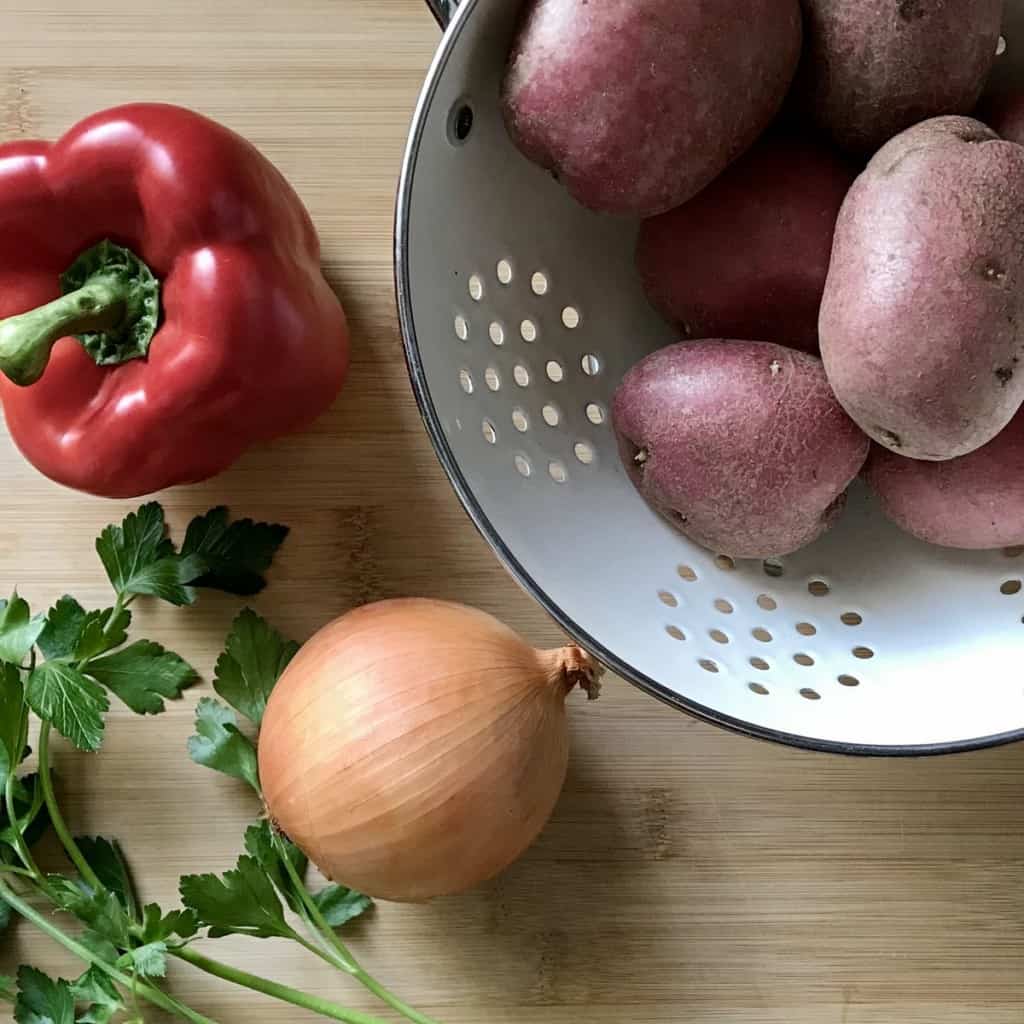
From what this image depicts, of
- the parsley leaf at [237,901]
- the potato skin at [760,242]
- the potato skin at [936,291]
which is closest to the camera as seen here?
the potato skin at [936,291]

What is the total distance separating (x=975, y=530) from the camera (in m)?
0.74

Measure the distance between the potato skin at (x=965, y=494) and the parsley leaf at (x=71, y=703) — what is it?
1.77ft

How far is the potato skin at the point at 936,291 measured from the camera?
632 mm

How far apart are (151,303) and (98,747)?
1.02ft

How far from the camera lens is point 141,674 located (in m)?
0.86

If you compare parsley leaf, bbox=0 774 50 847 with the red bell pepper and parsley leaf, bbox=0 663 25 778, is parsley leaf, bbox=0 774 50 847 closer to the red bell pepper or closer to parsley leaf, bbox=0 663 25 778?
parsley leaf, bbox=0 663 25 778

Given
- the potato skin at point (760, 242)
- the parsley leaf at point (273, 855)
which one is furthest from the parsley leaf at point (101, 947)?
the potato skin at point (760, 242)

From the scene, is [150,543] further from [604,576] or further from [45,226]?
[604,576]

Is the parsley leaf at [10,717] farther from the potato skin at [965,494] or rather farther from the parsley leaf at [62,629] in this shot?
the potato skin at [965,494]

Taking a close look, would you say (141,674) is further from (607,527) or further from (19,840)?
(607,527)

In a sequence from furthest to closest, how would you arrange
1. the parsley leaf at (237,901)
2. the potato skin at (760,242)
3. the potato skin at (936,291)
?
the parsley leaf at (237,901)
the potato skin at (760,242)
the potato skin at (936,291)

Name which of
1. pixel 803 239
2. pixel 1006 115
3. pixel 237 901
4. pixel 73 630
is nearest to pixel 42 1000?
pixel 237 901

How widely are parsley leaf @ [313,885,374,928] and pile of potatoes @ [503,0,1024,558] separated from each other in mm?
376

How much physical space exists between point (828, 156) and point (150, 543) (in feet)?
1.74
